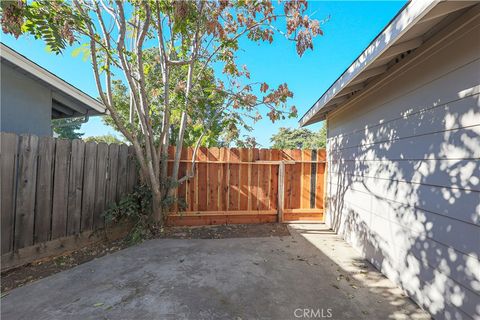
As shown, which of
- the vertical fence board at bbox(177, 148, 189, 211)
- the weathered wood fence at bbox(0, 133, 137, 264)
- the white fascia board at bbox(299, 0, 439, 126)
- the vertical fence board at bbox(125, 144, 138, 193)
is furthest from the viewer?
the vertical fence board at bbox(177, 148, 189, 211)

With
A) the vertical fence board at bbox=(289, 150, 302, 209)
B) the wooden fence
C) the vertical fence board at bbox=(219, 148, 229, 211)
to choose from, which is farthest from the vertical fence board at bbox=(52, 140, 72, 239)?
the vertical fence board at bbox=(289, 150, 302, 209)

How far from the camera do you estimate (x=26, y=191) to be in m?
2.63

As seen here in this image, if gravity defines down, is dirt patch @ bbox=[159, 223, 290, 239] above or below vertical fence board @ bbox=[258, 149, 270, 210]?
below

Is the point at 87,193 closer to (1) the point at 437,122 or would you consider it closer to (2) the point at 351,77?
(2) the point at 351,77

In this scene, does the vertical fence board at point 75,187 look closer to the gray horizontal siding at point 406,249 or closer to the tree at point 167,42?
the tree at point 167,42

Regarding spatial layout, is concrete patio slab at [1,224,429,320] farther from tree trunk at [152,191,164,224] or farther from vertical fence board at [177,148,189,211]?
vertical fence board at [177,148,189,211]

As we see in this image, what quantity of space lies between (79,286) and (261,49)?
5.04 meters

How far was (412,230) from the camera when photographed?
2.27m

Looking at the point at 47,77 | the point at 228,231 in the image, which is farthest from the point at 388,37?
the point at 47,77

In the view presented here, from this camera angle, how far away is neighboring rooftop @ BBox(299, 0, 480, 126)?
1.66m

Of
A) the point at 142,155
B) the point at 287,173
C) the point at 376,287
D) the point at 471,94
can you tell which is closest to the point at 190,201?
the point at 142,155

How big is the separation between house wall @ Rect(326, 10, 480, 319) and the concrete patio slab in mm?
384

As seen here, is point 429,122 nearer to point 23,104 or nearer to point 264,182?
point 264,182

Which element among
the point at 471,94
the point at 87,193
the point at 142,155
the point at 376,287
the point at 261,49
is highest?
the point at 261,49
